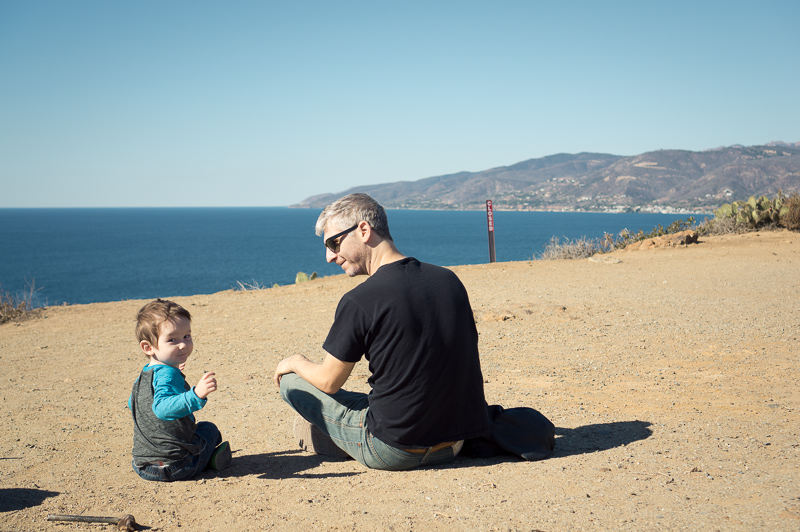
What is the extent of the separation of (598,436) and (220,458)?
2.45m

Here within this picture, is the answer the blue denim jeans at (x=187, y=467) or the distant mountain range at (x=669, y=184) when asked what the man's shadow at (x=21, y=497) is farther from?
the distant mountain range at (x=669, y=184)

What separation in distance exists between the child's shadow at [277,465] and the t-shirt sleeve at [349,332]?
88 cm

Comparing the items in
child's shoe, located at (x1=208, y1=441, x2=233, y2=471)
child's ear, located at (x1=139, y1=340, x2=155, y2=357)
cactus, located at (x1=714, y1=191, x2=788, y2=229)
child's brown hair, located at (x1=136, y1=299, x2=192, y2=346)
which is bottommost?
child's shoe, located at (x1=208, y1=441, x2=233, y2=471)

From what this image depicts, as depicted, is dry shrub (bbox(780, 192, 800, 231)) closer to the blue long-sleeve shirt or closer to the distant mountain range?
the blue long-sleeve shirt

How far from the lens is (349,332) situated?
2869 mm

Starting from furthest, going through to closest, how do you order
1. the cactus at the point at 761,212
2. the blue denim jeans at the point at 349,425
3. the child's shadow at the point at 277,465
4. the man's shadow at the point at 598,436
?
the cactus at the point at 761,212 → the man's shadow at the point at 598,436 → the child's shadow at the point at 277,465 → the blue denim jeans at the point at 349,425

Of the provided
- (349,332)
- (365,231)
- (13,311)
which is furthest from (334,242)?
(13,311)

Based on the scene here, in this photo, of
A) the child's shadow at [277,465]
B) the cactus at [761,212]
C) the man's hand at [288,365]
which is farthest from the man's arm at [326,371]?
the cactus at [761,212]

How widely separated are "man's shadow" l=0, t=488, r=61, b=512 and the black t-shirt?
1734 mm

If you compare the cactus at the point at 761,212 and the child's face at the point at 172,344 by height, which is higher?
the cactus at the point at 761,212

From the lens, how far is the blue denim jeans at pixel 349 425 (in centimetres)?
325

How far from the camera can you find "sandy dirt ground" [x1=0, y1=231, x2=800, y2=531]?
2.75 meters

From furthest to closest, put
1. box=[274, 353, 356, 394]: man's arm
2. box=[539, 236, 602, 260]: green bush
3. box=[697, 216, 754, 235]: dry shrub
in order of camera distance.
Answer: box=[697, 216, 754, 235]: dry shrub → box=[539, 236, 602, 260]: green bush → box=[274, 353, 356, 394]: man's arm

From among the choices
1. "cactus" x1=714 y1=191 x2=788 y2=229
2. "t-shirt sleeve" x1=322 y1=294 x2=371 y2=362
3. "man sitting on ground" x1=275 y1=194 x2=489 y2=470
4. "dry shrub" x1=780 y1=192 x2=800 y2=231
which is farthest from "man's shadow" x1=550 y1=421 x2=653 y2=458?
"cactus" x1=714 y1=191 x2=788 y2=229
